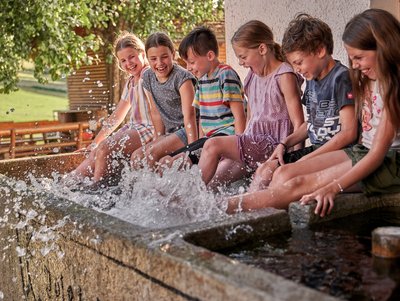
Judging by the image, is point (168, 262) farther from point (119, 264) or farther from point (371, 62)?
point (371, 62)

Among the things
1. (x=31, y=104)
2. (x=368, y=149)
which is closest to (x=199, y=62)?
(x=368, y=149)

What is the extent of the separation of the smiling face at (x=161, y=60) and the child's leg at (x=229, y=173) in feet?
3.98

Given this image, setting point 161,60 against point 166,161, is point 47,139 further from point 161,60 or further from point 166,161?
point 166,161

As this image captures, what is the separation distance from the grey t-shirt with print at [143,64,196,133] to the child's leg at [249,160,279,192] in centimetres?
168

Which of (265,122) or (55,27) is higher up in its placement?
(55,27)

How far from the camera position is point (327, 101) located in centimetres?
388

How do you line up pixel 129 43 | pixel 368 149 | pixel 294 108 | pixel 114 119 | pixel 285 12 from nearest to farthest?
pixel 368 149
pixel 294 108
pixel 129 43
pixel 285 12
pixel 114 119

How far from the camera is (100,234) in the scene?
268cm

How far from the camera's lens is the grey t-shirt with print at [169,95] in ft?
17.6

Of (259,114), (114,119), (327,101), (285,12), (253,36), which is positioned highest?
(285,12)

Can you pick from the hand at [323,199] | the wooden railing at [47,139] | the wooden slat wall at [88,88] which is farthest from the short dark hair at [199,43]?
the wooden slat wall at [88,88]

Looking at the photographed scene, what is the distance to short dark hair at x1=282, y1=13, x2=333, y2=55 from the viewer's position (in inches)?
149

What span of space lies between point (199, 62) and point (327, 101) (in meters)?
1.25

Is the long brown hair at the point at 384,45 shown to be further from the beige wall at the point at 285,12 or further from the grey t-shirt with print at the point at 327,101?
the beige wall at the point at 285,12
